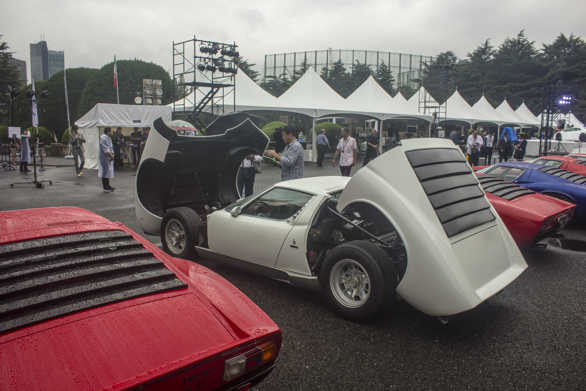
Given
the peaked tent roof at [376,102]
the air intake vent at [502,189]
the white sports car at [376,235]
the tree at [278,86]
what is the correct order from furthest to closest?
1. the tree at [278,86]
2. the peaked tent roof at [376,102]
3. the air intake vent at [502,189]
4. the white sports car at [376,235]

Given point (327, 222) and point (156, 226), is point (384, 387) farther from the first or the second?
point (156, 226)

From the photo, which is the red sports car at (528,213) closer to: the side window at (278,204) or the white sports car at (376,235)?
the white sports car at (376,235)

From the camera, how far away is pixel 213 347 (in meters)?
1.58

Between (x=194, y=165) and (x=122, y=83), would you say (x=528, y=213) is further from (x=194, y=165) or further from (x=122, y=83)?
(x=122, y=83)

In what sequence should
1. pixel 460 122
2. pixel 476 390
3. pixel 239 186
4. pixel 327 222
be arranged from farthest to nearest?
1. pixel 460 122
2. pixel 239 186
3. pixel 327 222
4. pixel 476 390

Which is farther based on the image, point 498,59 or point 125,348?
point 498,59

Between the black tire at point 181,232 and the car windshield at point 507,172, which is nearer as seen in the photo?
the black tire at point 181,232

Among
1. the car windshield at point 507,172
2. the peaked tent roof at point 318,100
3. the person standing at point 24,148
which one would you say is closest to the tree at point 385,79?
the peaked tent roof at point 318,100

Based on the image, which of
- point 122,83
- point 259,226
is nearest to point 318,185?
point 259,226

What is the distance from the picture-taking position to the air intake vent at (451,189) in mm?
3150

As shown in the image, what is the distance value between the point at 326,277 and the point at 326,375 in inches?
37.3

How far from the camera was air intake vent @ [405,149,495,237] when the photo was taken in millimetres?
3150

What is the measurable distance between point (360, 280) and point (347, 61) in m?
74.3

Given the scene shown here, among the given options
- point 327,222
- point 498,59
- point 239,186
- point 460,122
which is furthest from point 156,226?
point 498,59
